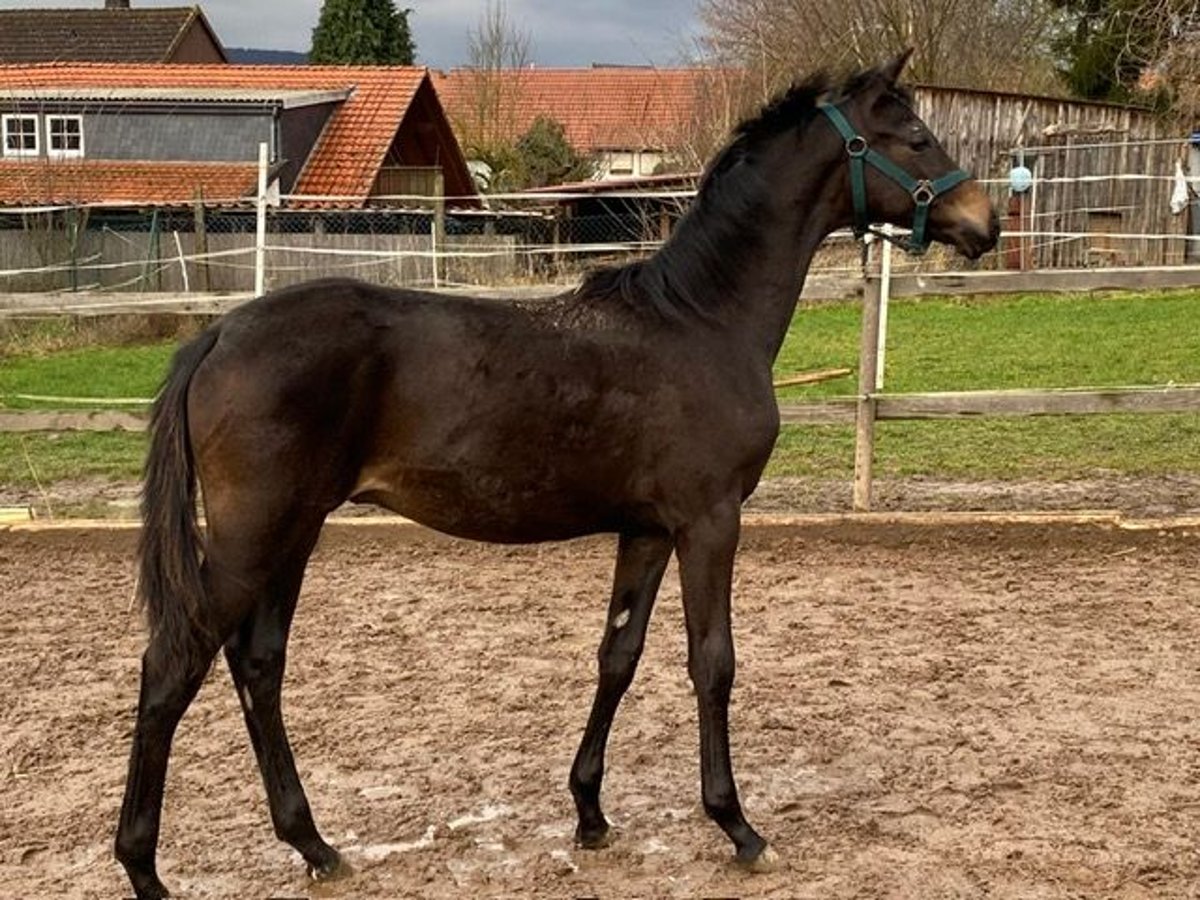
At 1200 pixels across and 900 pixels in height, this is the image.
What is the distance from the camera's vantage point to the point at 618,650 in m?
3.76

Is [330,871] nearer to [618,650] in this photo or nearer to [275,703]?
[275,703]

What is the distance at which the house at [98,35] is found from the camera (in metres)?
32.6

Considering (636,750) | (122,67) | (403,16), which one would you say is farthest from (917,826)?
(403,16)

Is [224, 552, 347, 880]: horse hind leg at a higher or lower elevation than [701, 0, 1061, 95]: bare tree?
lower

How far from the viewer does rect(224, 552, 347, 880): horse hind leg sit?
3479 millimetres

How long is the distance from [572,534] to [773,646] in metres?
2.04

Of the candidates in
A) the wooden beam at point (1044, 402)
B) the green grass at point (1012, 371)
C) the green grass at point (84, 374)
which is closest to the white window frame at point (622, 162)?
the green grass at point (1012, 371)

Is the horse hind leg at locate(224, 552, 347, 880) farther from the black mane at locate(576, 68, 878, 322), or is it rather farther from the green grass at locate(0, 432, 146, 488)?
the green grass at locate(0, 432, 146, 488)

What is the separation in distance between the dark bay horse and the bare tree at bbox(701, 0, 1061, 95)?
24.3m

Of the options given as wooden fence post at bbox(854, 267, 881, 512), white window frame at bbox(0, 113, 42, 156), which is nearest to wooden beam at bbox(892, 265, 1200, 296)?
wooden fence post at bbox(854, 267, 881, 512)

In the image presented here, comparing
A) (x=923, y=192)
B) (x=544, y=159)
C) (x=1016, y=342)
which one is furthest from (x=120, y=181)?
(x=923, y=192)

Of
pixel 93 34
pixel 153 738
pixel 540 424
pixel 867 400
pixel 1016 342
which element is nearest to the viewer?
pixel 153 738

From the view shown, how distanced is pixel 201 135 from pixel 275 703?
20707 millimetres

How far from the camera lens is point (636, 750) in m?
4.39
